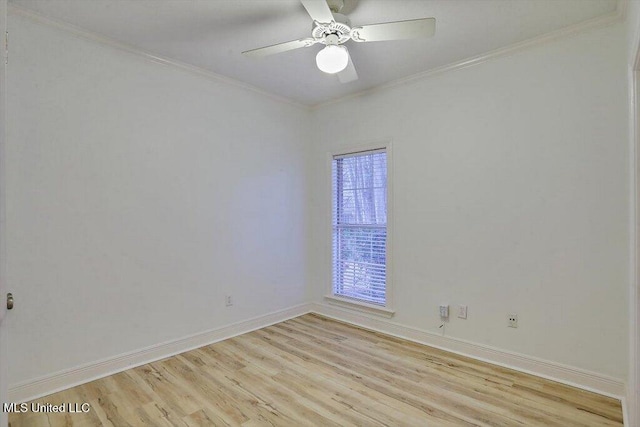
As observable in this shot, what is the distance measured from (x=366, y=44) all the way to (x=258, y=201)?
1.91 meters

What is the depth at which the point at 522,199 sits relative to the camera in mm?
2693

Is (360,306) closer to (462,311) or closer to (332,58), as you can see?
(462,311)

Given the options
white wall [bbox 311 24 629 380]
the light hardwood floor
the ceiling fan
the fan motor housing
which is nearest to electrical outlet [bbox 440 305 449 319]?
white wall [bbox 311 24 629 380]

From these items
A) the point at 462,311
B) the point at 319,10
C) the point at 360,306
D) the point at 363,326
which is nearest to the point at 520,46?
the point at 319,10

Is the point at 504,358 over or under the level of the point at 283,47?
under

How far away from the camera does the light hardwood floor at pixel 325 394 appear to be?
2.07 metres

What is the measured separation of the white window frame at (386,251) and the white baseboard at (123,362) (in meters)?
0.79

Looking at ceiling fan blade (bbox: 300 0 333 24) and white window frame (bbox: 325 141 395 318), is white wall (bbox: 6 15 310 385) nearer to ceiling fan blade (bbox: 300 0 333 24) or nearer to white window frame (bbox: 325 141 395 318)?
white window frame (bbox: 325 141 395 318)

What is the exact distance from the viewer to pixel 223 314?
11.1 feet

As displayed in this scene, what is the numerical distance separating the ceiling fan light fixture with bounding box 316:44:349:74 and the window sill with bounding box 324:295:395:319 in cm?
244

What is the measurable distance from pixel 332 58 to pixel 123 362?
2781 mm

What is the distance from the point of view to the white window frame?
138 inches

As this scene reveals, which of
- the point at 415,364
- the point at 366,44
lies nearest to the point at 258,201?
the point at 366,44

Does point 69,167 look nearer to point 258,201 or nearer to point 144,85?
point 144,85
